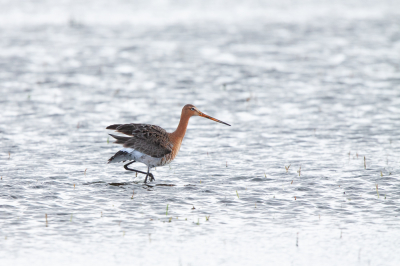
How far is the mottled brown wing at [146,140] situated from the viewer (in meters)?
10.6

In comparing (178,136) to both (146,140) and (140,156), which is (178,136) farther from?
(140,156)

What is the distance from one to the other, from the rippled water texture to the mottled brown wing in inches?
22.3

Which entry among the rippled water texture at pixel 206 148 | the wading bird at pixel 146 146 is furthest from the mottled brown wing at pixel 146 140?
the rippled water texture at pixel 206 148

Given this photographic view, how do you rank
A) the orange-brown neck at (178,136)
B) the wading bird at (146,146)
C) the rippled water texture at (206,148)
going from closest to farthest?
1. the rippled water texture at (206,148)
2. the wading bird at (146,146)
3. the orange-brown neck at (178,136)

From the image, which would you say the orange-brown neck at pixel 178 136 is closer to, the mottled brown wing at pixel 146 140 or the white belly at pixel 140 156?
the mottled brown wing at pixel 146 140

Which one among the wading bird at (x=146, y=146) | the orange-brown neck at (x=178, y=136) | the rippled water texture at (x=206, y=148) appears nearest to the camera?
the rippled water texture at (x=206, y=148)

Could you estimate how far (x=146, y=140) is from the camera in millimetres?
10703

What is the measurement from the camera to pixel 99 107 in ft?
55.2

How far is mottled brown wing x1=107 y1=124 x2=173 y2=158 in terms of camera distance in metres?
10.6

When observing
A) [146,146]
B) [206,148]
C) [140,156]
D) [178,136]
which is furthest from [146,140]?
[206,148]

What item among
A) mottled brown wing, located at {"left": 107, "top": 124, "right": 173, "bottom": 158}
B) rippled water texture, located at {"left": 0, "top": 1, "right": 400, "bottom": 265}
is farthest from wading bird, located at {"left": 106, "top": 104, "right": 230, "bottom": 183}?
rippled water texture, located at {"left": 0, "top": 1, "right": 400, "bottom": 265}

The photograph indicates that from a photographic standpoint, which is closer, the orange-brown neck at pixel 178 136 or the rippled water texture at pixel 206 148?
the rippled water texture at pixel 206 148

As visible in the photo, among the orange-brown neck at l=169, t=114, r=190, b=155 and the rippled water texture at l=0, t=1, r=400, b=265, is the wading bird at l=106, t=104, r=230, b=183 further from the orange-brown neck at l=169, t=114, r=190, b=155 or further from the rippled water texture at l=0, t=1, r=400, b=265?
the rippled water texture at l=0, t=1, r=400, b=265

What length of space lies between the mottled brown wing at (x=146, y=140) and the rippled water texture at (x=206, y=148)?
0.57 m
